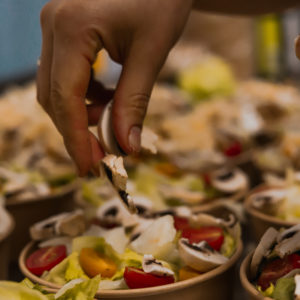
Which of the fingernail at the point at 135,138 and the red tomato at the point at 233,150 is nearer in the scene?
the fingernail at the point at 135,138

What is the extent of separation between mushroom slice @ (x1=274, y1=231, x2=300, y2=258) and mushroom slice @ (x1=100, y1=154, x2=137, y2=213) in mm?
250

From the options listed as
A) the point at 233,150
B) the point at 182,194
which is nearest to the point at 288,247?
the point at 182,194

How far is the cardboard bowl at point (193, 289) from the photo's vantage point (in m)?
0.85

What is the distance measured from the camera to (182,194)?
58.0 inches

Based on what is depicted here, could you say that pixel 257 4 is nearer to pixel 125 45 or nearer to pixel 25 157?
pixel 125 45

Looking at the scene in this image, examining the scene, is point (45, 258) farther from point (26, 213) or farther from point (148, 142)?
point (26, 213)

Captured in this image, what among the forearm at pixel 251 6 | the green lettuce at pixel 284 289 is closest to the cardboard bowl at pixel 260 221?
the green lettuce at pixel 284 289

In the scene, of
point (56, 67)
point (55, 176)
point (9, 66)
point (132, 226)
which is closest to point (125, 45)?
point (56, 67)

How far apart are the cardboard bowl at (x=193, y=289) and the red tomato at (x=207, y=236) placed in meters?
0.04

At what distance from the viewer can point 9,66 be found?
3.22 m

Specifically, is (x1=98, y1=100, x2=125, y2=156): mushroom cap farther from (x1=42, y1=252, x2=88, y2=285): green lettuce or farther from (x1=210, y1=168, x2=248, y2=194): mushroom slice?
(x1=210, y1=168, x2=248, y2=194): mushroom slice

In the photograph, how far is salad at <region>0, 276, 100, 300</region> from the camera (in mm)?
768

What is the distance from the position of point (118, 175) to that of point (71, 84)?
185mm

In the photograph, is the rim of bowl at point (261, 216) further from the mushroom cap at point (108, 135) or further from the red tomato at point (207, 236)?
the mushroom cap at point (108, 135)
